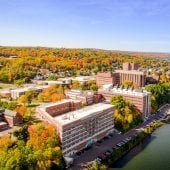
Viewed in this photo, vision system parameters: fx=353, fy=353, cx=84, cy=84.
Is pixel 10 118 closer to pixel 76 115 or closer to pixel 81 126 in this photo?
pixel 76 115

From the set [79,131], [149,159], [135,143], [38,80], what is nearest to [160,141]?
[135,143]

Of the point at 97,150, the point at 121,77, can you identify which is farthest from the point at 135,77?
the point at 97,150

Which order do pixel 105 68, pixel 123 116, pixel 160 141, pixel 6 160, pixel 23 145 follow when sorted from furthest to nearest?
1. pixel 105 68
2. pixel 123 116
3. pixel 160 141
4. pixel 23 145
5. pixel 6 160

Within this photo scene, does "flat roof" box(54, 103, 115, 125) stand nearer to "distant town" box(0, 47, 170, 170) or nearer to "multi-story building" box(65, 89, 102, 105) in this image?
"distant town" box(0, 47, 170, 170)

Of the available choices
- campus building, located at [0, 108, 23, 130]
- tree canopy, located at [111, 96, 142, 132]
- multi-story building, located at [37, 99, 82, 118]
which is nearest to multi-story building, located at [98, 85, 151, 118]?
tree canopy, located at [111, 96, 142, 132]

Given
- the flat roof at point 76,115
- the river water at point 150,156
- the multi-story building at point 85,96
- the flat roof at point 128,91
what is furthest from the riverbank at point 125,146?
the multi-story building at point 85,96

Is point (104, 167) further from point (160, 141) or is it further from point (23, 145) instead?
point (160, 141)
